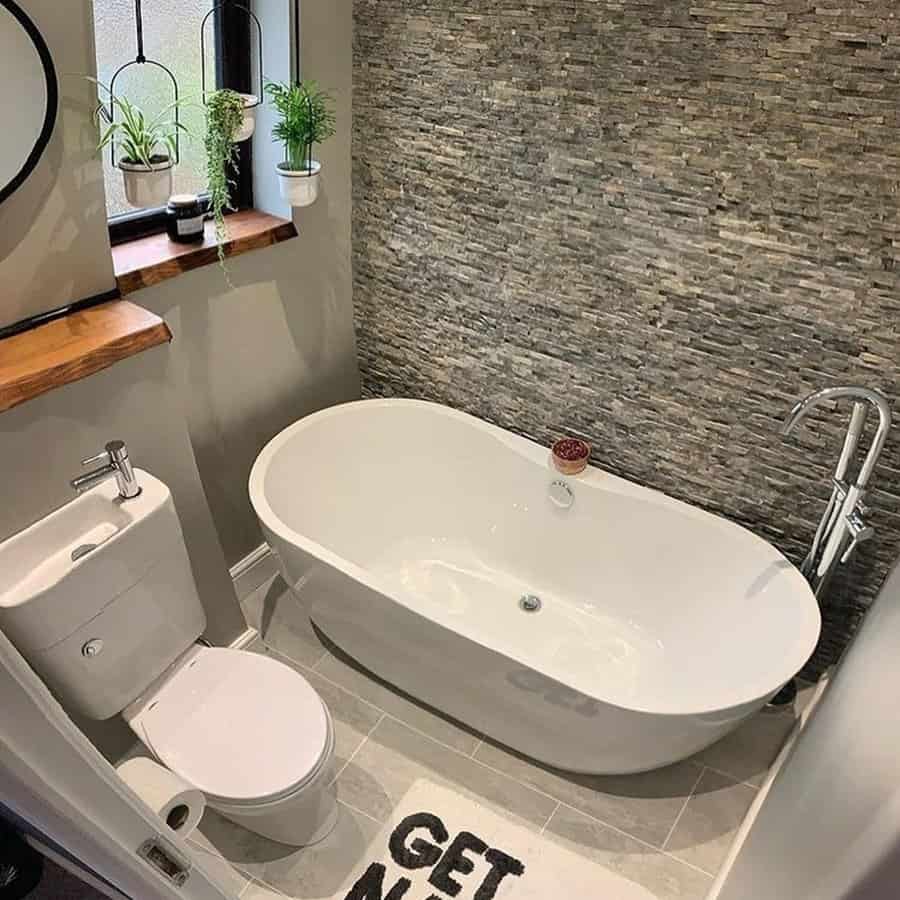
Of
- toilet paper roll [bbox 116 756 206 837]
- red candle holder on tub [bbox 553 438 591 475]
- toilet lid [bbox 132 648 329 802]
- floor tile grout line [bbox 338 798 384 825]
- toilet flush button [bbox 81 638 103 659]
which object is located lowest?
floor tile grout line [bbox 338 798 384 825]

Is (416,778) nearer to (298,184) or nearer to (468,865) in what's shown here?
(468,865)

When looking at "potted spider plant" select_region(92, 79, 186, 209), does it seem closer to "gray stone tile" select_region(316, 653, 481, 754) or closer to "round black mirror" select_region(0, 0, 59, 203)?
"round black mirror" select_region(0, 0, 59, 203)

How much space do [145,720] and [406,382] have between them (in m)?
1.35

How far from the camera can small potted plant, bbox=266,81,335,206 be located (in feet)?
7.29

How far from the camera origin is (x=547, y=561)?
8.74 ft

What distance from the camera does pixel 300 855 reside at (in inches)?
81.2

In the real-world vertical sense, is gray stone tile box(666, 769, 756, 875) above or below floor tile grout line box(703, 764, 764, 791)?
below

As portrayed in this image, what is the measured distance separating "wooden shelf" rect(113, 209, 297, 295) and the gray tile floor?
3.78ft

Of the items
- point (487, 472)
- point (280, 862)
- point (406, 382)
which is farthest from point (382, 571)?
point (280, 862)

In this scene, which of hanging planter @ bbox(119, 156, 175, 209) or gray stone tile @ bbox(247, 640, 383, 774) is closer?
hanging planter @ bbox(119, 156, 175, 209)

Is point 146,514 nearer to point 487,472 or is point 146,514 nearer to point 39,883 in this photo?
point 39,883

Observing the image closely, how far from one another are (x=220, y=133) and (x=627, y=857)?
1.97 m

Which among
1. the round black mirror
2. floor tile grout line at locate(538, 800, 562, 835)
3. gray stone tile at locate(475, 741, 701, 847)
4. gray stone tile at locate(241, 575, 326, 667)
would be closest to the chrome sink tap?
the round black mirror

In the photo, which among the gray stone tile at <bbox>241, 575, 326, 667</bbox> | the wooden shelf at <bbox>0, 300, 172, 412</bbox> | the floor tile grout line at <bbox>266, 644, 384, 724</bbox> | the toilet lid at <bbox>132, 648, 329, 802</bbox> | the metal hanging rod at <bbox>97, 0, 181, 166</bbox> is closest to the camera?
the wooden shelf at <bbox>0, 300, 172, 412</bbox>
